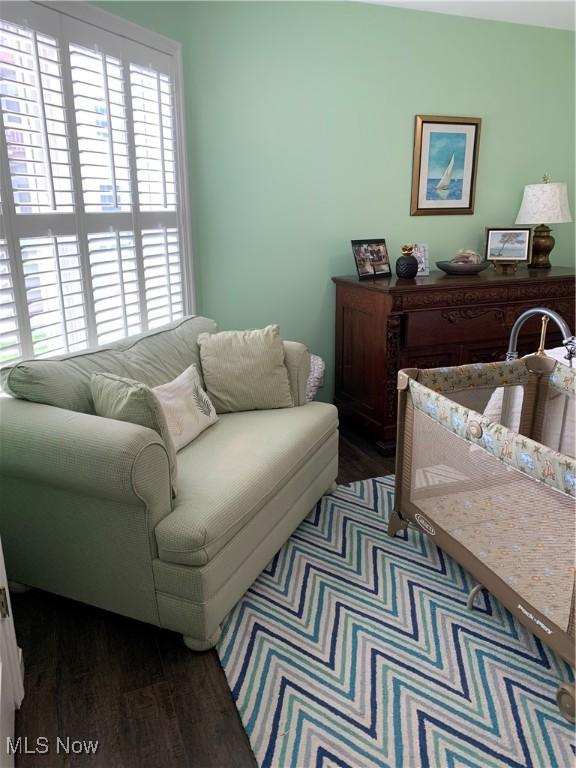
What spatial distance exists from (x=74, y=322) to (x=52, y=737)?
63.2 inches

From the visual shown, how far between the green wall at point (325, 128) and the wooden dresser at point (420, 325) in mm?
319

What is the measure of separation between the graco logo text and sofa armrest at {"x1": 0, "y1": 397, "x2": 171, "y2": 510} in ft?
2.02

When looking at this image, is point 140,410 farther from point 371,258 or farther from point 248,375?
point 371,258

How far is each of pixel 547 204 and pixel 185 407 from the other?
9.19ft

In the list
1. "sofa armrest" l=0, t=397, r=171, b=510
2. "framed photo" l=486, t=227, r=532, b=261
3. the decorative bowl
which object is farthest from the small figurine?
"sofa armrest" l=0, t=397, r=171, b=510

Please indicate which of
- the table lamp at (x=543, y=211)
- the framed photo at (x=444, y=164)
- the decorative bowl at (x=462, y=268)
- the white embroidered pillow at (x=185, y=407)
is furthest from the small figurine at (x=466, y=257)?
the white embroidered pillow at (x=185, y=407)

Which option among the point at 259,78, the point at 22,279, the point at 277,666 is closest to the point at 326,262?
the point at 259,78

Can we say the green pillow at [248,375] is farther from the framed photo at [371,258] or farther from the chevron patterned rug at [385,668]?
the framed photo at [371,258]

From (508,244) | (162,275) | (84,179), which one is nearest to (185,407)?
(162,275)

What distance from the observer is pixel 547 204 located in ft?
11.9

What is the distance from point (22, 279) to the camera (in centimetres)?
222

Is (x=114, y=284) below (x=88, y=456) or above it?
above

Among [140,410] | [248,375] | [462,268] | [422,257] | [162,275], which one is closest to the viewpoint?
[140,410]

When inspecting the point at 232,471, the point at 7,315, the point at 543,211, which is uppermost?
the point at 543,211
